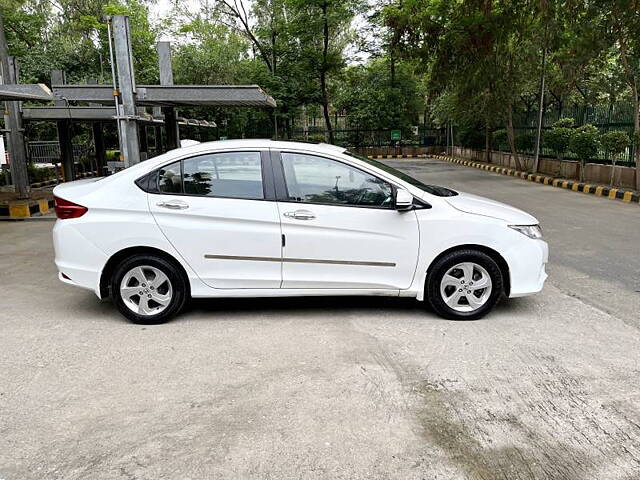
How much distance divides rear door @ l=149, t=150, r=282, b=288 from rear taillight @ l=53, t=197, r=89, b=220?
2.01 feet

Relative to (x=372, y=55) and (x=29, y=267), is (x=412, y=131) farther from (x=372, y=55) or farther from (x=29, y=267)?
(x=29, y=267)

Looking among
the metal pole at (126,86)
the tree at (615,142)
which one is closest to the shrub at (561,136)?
the tree at (615,142)

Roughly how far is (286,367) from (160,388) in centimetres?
87

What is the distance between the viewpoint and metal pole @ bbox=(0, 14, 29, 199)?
12.3 meters

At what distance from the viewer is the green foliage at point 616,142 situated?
14.1 meters

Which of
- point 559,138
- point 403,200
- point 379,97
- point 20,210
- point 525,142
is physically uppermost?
point 379,97

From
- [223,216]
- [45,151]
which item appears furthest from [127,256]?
[45,151]

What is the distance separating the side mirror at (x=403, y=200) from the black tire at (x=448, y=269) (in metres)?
0.57

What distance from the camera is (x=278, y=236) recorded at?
478 centimetres

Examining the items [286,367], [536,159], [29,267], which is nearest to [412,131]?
[536,159]

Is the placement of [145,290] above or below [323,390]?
above

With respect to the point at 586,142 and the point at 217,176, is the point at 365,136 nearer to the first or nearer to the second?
the point at 586,142

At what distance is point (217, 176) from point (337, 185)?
107cm

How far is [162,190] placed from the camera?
4.86 m
